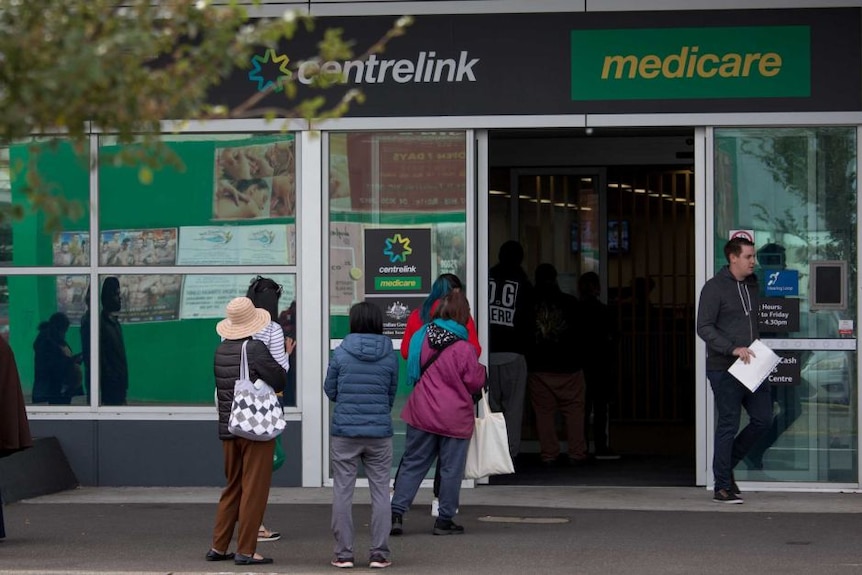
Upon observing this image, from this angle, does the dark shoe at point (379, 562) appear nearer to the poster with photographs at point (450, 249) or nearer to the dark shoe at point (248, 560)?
the dark shoe at point (248, 560)

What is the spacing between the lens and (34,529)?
30.5ft

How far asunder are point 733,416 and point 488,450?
2.11 meters

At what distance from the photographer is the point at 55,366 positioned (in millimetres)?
11492

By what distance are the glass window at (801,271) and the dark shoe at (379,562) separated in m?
3.97

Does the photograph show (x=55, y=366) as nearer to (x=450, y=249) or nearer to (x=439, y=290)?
(x=450, y=249)

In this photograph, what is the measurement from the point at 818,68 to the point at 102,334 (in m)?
6.13

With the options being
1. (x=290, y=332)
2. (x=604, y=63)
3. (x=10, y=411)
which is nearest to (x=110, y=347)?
(x=290, y=332)

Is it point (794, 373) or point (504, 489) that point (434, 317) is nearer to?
point (504, 489)

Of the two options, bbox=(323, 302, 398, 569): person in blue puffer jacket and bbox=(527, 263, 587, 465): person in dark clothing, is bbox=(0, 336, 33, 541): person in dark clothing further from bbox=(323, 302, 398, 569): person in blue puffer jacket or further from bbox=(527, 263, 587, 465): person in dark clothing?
bbox=(527, 263, 587, 465): person in dark clothing

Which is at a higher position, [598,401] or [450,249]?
[450,249]

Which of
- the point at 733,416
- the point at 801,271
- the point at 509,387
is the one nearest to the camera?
the point at 733,416

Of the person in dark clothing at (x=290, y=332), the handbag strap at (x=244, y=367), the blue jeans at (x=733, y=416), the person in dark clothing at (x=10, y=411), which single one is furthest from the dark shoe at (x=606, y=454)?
the person in dark clothing at (x=10, y=411)

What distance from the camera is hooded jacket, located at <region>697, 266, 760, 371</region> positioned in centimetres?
1007

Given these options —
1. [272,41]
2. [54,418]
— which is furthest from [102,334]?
[272,41]
